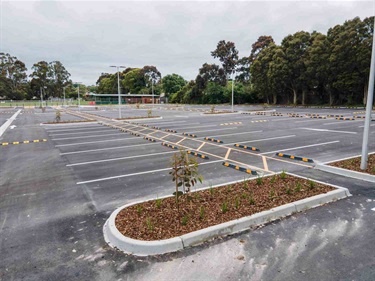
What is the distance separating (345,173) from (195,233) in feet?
17.9

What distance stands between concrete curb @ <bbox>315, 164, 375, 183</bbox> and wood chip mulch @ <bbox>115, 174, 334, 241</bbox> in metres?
1.56

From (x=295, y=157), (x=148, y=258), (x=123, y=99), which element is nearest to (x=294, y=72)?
(x=295, y=157)

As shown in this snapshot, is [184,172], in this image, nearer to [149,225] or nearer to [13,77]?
[149,225]

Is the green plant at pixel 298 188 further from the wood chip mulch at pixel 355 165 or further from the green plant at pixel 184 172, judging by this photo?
the wood chip mulch at pixel 355 165

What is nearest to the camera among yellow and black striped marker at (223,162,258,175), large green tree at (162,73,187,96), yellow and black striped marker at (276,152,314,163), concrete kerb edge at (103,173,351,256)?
concrete kerb edge at (103,173,351,256)

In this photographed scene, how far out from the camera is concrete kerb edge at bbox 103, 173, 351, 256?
4227mm

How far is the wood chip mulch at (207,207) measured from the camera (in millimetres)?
4727

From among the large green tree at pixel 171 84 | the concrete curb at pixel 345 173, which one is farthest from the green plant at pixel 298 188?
the large green tree at pixel 171 84

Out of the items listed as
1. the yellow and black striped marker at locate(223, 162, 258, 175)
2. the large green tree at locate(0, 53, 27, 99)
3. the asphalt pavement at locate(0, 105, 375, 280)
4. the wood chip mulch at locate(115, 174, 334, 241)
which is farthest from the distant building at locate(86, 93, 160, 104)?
the wood chip mulch at locate(115, 174, 334, 241)

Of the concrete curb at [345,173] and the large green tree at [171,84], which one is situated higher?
the large green tree at [171,84]

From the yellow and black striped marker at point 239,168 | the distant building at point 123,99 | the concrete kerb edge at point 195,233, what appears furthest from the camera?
the distant building at point 123,99

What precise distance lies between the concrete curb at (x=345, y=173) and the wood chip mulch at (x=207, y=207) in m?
1.56

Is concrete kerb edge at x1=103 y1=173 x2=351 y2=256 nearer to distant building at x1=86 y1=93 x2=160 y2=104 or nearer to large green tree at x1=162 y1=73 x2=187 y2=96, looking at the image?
distant building at x1=86 y1=93 x2=160 y2=104

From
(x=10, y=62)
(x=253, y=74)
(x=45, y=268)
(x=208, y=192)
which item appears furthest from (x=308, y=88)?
(x=10, y=62)
